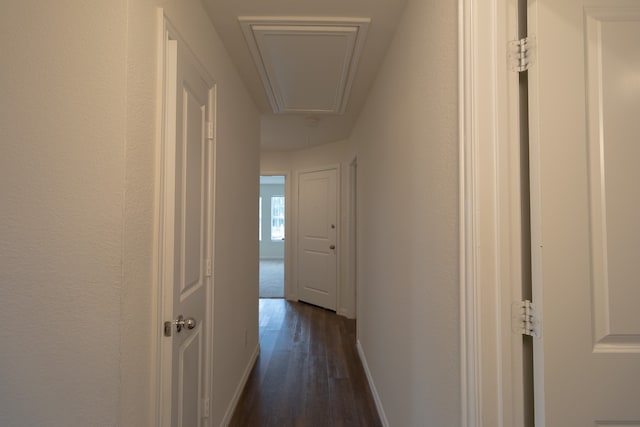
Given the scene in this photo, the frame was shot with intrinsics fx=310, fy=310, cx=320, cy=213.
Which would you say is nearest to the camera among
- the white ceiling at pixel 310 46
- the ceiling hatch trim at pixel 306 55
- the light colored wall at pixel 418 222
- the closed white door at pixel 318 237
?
the light colored wall at pixel 418 222

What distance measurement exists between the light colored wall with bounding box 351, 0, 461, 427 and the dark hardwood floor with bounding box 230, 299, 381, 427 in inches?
11.5

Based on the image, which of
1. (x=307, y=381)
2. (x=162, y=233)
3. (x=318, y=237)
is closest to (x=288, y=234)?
(x=318, y=237)

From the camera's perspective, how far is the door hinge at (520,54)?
2.77 feet

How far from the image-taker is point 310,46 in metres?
1.87

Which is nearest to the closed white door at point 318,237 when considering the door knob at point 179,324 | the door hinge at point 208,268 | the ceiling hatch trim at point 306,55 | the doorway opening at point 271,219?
the ceiling hatch trim at point 306,55

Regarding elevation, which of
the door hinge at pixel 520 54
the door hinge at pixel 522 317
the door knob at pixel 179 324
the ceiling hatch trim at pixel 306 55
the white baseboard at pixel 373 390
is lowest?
the white baseboard at pixel 373 390

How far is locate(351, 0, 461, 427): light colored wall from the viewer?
1.05m

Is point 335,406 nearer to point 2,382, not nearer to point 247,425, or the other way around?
point 247,425

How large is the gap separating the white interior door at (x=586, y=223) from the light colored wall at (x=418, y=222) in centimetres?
24

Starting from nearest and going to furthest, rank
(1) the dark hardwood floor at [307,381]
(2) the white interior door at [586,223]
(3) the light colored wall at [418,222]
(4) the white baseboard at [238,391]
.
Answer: (2) the white interior door at [586,223], (3) the light colored wall at [418,222], (4) the white baseboard at [238,391], (1) the dark hardwood floor at [307,381]

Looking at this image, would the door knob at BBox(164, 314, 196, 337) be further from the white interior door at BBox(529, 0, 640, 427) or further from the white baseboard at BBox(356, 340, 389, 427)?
the white baseboard at BBox(356, 340, 389, 427)

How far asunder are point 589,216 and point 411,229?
0.70 meters

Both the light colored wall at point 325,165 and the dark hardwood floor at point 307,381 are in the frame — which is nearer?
the dark hardwood floor at point 307,381

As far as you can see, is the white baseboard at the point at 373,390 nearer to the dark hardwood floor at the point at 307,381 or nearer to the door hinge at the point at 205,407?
the dark hardwood floor at the point at 307,381
